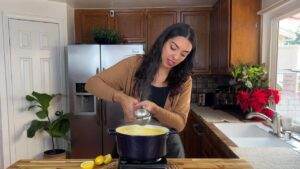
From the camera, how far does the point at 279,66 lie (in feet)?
8.16

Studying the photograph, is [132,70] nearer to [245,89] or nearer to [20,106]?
[245,89]

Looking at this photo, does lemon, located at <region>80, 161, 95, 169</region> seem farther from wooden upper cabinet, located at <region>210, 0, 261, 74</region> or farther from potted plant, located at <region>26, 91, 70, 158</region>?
potted plant, located at <region>26, 91, 70, 158</region>

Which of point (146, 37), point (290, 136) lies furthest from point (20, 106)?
point (290, 136)

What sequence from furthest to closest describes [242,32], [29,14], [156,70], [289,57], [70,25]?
[70,25] < [29,14] < [242,32] < [289,57] < [156,70]

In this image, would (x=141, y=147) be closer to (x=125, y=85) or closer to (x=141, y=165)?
(x=141, y=165)

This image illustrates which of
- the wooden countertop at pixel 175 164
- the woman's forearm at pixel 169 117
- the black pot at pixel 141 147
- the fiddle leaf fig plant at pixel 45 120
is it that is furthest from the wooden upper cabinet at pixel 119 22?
the black pot at pixel 141 147

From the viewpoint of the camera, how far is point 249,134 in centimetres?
219

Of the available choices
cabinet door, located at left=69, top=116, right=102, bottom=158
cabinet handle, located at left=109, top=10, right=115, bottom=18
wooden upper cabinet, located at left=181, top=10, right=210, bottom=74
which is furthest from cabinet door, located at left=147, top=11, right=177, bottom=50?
cabinet door, located at left=69, top=116, right=102, bottom=158

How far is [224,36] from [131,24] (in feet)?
4.12

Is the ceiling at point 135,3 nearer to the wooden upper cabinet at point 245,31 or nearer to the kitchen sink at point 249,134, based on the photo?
the wooden upper cabinet at point 245,31

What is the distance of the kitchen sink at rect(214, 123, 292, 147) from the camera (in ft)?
6.36

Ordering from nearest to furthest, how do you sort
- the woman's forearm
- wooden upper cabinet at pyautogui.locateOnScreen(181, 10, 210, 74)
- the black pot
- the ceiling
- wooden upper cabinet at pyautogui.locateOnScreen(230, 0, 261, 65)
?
the black pot < the woman's forearm < wooden upper cabinet at pyautogui.locateOnScreen(230, 0, 261, 65) < the ceiling < wooden upper cabinet at pyautogui.locateOnScreen(181, 10, 210, 74)

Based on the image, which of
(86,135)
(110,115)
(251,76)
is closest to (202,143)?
(251,76)

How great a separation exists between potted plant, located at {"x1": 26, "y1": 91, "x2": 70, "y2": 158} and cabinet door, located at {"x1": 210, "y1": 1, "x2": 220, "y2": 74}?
1769 millimetres
